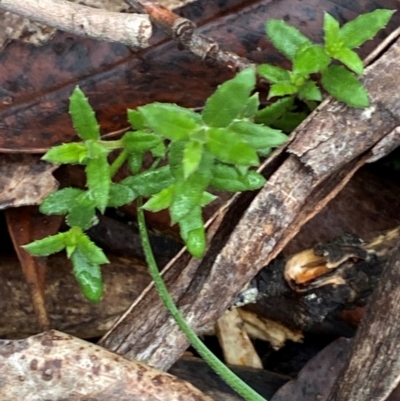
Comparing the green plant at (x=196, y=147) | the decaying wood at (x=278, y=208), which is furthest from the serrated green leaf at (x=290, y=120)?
the decaying wood at (x=278, y=208)

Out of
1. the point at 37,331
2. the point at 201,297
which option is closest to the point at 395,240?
the point at 201,297

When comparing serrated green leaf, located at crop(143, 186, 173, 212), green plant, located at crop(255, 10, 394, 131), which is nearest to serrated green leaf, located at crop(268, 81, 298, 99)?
green plant, located at crop(255, 10, 394, 131)

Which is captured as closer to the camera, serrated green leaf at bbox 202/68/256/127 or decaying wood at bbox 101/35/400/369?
serrated green leaf at bbox 202/68/256/127

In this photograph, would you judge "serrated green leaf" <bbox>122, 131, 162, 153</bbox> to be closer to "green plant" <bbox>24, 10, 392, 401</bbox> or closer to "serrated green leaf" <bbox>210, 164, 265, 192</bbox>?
"green plant" <bbox>24, 10, 392, 401</bbox>

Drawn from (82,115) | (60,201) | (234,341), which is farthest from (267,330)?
(82,115)

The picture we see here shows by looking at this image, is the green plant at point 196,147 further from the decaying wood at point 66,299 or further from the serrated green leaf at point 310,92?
the decaying wood at point 66,299

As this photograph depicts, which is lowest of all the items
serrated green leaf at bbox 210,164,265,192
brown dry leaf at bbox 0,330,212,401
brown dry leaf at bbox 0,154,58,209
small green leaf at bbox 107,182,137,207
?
brown dry leaf at bbox 0,330,212,401
